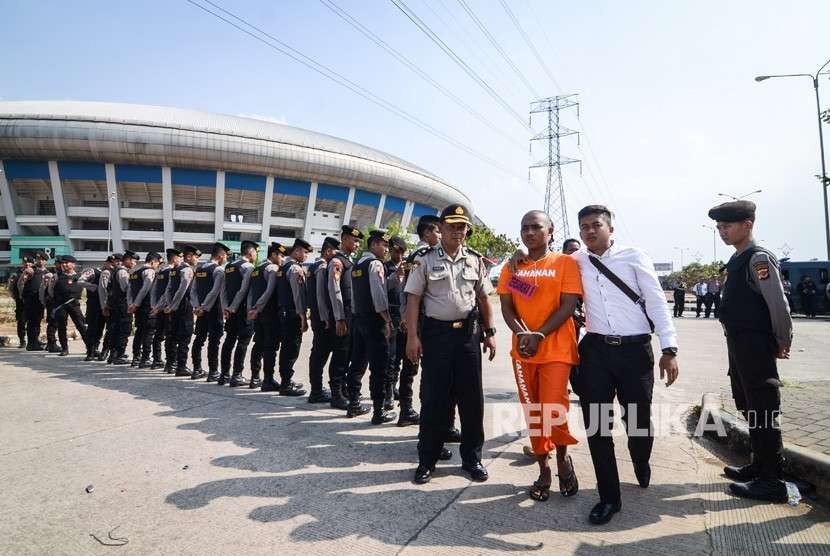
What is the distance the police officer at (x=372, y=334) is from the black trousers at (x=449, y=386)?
1281mm

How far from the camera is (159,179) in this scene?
4209cm

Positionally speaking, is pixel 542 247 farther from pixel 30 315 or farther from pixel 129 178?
pixel 129 178

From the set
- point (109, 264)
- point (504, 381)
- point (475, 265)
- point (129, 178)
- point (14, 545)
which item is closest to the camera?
point (14, 545)

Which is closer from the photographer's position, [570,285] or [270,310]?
[570,285]

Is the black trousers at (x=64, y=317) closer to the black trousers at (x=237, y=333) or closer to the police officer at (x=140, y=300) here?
the police officer at (x=140, y=300)

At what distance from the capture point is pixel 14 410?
4707 millimetres

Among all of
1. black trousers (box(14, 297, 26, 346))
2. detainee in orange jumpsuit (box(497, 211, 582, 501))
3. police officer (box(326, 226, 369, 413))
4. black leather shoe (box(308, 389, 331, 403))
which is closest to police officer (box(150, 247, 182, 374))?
black leather shoe (box(308, 389, 331, 403))

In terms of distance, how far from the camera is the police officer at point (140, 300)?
25.3 ft

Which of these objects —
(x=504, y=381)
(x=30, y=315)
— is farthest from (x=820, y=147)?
(x=30, y=315)

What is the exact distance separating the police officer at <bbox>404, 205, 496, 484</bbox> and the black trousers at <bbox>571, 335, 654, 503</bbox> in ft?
2.63

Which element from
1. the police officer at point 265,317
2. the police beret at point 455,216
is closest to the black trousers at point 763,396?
the police beret at point 455,216

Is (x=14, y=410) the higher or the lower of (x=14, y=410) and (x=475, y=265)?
the lower

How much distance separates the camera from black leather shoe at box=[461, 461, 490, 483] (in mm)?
2984

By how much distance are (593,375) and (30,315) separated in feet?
40.3
